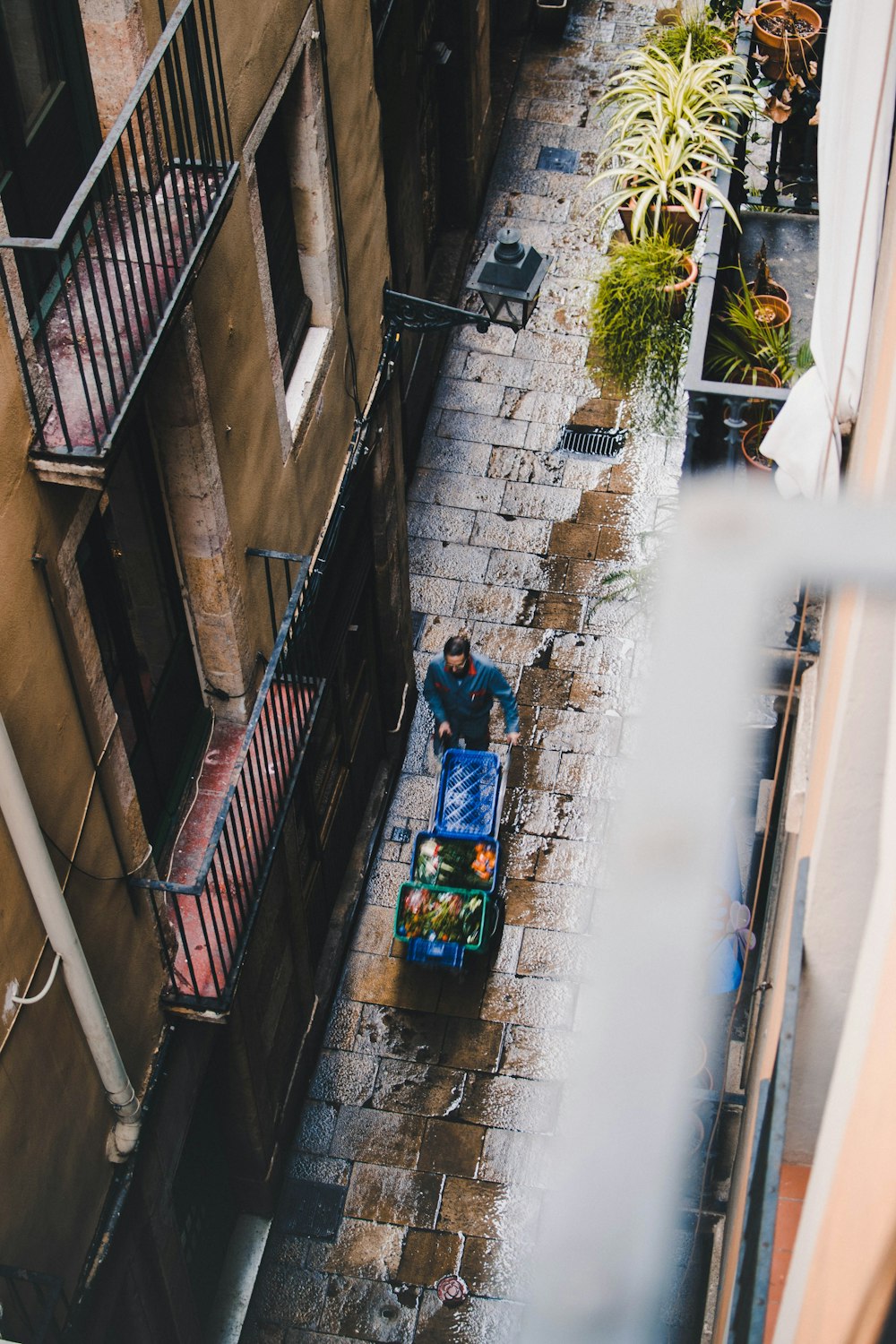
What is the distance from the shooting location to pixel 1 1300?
22.1 ft

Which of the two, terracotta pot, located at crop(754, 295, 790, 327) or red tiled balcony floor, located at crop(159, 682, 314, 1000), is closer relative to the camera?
red tiled balcony floor, located at crop(159, 682, 314, 1000)

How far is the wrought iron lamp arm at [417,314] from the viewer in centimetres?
1168

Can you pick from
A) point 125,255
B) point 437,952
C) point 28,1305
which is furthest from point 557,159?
point 28,1305

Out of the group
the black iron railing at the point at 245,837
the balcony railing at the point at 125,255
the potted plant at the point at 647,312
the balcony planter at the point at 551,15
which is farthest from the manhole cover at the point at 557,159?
the balcony railing at the point at 125,255

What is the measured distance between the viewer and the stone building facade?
614 centimetres

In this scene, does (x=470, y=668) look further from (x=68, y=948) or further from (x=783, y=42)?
(x=68, y=948)

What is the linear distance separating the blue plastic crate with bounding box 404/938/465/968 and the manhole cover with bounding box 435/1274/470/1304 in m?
2.54

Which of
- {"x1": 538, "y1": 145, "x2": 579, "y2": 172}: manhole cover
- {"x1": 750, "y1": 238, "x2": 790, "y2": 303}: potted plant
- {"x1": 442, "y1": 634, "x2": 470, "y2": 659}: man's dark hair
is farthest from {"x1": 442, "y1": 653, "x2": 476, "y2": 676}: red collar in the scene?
{"x1": 538, "y1": 145, "x2": 579, "y2": 172}: manhole cover

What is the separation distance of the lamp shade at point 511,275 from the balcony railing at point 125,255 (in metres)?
4.51

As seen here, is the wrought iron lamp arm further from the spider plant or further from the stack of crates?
the stack of crates

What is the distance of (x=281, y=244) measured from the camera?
384 inches

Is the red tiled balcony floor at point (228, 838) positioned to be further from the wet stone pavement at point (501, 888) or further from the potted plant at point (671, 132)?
the potted plant at point (671, 132)

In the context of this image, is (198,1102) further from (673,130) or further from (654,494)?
(673,130)

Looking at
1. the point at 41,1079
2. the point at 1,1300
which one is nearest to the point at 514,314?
the point at 41,1079
